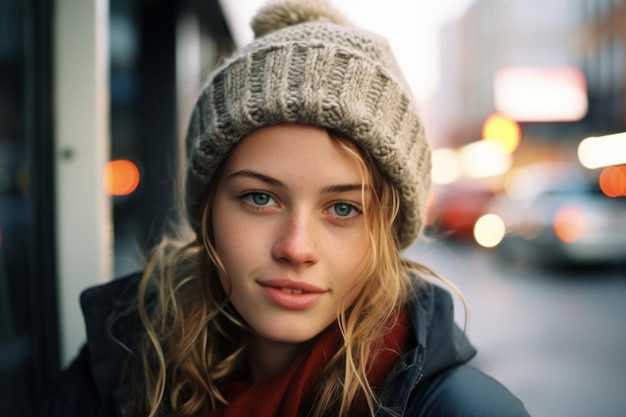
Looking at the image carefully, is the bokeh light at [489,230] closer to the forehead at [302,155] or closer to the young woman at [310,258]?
the young woman at [310,258]

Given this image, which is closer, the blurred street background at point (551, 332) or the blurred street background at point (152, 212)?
the blurred street background at point (152, 212)

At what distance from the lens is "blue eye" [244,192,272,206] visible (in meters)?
1.67

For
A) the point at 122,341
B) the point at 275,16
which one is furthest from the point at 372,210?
the point at 122,341

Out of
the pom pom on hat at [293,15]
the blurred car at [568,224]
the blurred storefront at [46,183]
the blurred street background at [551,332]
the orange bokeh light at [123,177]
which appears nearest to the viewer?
the pom pom on hat at [293,15]

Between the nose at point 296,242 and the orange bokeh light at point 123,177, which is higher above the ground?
the nose at point 296,242

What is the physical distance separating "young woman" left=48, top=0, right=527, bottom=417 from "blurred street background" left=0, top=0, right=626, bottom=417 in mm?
316

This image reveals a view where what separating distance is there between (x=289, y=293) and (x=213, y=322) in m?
0.44

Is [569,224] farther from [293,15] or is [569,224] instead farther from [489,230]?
[293,15]

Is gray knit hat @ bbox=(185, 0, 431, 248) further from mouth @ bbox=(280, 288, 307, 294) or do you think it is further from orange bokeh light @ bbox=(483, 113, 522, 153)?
orange bokeh light @ bbox=(483, 113, 522, 153)

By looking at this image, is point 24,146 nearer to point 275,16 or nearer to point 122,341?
point 122,341

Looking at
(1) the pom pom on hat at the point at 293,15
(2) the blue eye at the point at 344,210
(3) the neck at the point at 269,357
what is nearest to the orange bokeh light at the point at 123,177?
(1) the pom pom on hat at the point at 293,15

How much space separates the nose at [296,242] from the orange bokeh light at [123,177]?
15.4 ft

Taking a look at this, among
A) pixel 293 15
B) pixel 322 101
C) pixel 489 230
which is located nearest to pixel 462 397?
pixel 322 101

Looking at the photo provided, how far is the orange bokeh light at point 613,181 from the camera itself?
9.86 m
